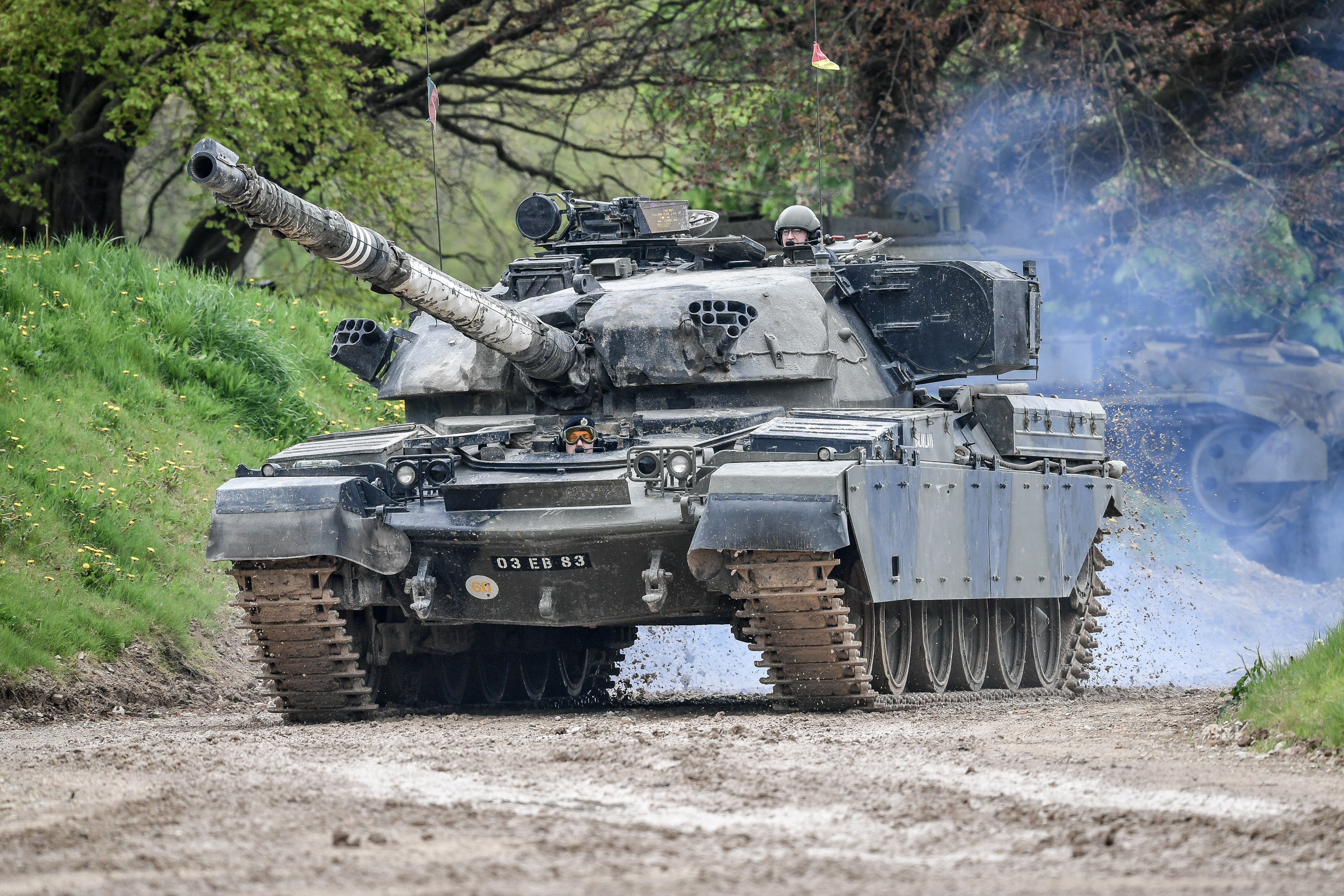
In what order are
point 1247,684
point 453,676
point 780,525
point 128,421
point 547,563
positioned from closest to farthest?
point 780,525
point 1247,684
point 547,563
point 453,676
point 128,421

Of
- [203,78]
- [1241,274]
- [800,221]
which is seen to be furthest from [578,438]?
[1241,274]

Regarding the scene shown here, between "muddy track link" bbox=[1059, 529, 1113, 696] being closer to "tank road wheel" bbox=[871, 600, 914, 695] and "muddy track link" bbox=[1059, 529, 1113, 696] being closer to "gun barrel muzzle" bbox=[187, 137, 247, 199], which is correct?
"tank road wheel" bbox=[871, 600, 914, 695]

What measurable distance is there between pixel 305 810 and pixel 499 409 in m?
5.71

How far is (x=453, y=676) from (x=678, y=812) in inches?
248

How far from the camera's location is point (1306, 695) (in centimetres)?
823

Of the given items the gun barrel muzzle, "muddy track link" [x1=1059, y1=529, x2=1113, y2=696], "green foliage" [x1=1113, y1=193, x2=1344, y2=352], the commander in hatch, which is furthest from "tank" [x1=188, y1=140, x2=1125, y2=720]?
"green foliage" [x1=1113, y1=193, x2=1344, y2=352]

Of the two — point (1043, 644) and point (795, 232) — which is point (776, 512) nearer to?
point (795, 232)

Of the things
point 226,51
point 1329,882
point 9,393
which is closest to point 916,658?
point 1329,882

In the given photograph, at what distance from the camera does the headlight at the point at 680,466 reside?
9.82 metres

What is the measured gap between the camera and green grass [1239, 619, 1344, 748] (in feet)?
25.5

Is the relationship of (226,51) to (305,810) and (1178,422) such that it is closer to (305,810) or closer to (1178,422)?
(1178,422)

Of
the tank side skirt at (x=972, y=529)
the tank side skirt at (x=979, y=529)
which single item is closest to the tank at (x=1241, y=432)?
the tank side skirt at (x=972, y=529)

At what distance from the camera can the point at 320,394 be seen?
1884 cm

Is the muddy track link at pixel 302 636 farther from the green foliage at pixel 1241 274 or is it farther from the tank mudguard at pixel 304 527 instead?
the green foliage at pixel 1241 274
